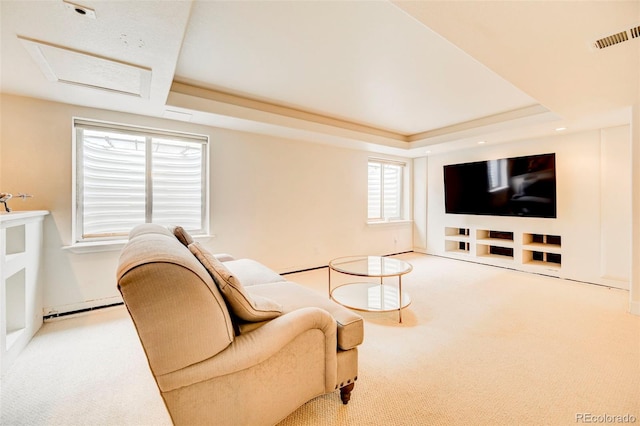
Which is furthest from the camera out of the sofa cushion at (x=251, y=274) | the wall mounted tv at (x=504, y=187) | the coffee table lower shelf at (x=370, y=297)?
the wall mounted tv at (x=504, y=187)

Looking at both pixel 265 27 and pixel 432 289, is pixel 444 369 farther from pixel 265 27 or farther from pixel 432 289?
pixel 265 27

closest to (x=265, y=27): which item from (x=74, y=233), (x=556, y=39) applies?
(x=556, y=39)

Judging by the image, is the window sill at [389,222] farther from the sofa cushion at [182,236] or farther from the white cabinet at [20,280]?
the white cabinet at [20,280]

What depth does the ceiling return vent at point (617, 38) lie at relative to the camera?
1.61 metres

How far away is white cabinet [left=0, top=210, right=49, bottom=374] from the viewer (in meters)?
1.89

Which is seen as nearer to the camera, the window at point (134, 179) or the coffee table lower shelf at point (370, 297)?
the coffee table lower shelf at point (370, 297)

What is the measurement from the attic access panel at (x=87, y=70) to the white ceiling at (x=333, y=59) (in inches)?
0.6

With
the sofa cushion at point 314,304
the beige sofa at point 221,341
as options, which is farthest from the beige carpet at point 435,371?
the sofa cushion at point 314,304

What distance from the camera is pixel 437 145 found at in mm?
4680

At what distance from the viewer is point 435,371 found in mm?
1823

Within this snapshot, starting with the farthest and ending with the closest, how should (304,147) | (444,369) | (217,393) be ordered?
(304,147) < (444,369) < (217,393)

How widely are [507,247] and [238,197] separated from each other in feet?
14.7

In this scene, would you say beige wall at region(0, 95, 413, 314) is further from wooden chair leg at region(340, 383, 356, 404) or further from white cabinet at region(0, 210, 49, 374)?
wooden chair leg at region(340, 383, 356, 404)

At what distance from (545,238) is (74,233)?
641cm
